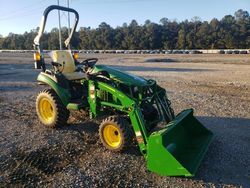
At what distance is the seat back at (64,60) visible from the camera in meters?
7.63

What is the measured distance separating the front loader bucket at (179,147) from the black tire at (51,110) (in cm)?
256

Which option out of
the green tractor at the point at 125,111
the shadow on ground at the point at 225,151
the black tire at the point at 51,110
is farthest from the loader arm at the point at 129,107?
the black tire at the point at 51,110

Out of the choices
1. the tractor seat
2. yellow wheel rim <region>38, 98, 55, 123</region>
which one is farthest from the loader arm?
yellow wheel rim <region>38, 98, 55, 123</region>

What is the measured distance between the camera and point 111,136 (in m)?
5.99

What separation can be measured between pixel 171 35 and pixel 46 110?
209ft

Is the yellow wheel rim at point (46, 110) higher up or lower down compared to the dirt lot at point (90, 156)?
higher up

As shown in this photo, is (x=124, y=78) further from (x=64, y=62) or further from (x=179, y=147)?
(x=64, y=62)

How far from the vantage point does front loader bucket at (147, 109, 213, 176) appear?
4.81 metres

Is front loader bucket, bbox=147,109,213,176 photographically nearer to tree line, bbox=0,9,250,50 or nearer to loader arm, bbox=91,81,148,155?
loader arm, bbox=91,81,148,155

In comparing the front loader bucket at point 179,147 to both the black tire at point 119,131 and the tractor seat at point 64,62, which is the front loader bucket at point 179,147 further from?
the tractor seat at point 64,62

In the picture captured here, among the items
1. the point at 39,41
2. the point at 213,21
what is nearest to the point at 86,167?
the point at 39,41

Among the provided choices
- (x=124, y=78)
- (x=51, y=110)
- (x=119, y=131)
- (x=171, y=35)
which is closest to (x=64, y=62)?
(x=51, y=110)

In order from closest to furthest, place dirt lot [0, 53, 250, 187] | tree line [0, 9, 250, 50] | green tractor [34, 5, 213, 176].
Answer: dirt lot [0, 53, 250, 187], green tractor [34, 5, 213, 176], tree line [0, 9, 250, 50]

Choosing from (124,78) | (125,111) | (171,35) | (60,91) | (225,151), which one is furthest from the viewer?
(171,35)
